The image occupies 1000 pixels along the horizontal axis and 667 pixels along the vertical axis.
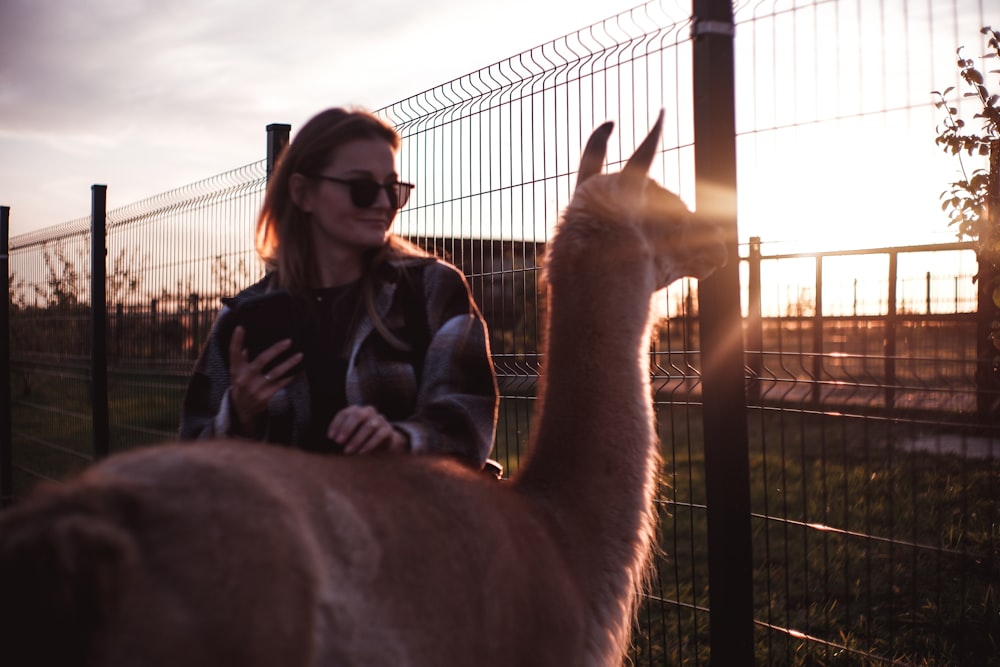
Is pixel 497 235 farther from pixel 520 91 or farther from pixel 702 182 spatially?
pixel 702 182

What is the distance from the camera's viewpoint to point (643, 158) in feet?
9.91

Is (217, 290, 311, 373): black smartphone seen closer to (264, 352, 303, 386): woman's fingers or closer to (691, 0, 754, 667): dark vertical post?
(264, 352, 303, 386): woman's fingers

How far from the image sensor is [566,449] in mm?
2814

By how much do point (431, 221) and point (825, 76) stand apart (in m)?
2.52

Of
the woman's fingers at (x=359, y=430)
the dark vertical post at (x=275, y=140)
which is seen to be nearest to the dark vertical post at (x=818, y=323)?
the woman's fingers at (x=359, y=430)

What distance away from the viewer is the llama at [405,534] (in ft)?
4.54

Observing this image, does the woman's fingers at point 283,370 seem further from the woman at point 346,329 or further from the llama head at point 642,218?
the llama head at point 642,218

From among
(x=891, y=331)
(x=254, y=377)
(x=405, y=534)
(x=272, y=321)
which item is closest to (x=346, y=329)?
(x=272, y=321)

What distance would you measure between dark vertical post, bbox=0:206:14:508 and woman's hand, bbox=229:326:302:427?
8.12 metres

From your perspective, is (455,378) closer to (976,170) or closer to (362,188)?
(362,188)

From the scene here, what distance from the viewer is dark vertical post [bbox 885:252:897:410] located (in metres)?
3.80

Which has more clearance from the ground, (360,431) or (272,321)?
(272,321)

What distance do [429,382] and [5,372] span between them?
28.5 ft

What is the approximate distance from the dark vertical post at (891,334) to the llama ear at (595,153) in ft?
5.19
